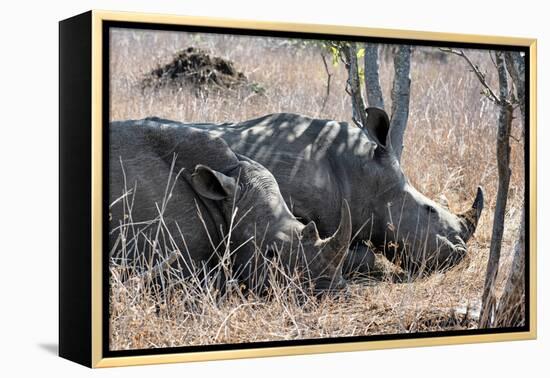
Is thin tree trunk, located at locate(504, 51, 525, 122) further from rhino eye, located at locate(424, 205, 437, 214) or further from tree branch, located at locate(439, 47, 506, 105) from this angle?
rhino eye, located at locate(424, 205, 437, 214)

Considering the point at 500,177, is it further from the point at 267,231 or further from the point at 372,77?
the point at 267,231

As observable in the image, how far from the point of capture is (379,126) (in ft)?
30.1

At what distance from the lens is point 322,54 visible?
8.89m

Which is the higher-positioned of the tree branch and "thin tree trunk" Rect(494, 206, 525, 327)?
the tree branch

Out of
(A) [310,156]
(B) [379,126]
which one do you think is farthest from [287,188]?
(B) [379,126]

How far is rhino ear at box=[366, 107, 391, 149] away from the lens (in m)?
9.12

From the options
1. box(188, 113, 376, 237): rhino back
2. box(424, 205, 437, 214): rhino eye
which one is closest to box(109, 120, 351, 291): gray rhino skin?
box(188, 113, 376, 237): rhino back

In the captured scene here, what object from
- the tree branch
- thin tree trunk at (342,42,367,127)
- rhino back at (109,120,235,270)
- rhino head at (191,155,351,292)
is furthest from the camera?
the tree branch

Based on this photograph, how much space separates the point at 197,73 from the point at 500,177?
92.1 inches

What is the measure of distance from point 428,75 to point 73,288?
113 inches

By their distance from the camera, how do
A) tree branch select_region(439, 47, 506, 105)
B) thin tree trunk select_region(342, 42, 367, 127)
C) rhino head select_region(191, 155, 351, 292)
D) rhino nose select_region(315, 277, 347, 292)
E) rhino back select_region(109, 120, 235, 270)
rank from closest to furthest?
rhino back select_region(109, 120, 235, 270)
rhino head select_region(191, 155, 351, 292)
rhino nose select_region(315, 277, 347, 292)
thin tree trunk select_region(342, 42, 367, 127)
tree branch select_region(439, 47, 506, 105)

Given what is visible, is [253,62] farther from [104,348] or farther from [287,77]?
[104,348]

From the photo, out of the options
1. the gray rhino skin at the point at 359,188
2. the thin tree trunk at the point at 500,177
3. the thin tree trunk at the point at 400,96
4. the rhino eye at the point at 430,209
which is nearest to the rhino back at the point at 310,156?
the gray rhino skin at the point at 359,188

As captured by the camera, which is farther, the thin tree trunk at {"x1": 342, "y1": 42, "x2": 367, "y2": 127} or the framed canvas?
the thin tree trunk at {"x1": 342, "y1": 42, "x2": 367, "y2": 127}
